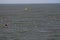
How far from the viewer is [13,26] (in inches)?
67.2

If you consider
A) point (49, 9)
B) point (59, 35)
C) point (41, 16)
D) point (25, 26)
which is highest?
point (49, 9)

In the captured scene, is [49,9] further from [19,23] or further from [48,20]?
[19,23]

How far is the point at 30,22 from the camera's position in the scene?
5.59 feet

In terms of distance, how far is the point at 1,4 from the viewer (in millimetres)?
1700

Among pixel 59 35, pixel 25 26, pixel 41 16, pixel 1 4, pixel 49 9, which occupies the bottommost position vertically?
pixel 59 35

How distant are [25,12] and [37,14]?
8.6 inches

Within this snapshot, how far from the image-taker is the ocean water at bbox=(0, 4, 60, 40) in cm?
169

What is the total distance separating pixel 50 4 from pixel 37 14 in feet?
0.95

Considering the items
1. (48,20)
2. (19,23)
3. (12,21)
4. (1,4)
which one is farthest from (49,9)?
(1,4)

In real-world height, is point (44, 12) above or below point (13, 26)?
above

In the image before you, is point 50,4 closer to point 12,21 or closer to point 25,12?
point 25,12

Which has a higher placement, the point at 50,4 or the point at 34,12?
the point at 50,4

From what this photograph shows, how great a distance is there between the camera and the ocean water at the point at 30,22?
1.69 meters

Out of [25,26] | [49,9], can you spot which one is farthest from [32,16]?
[49,9]
